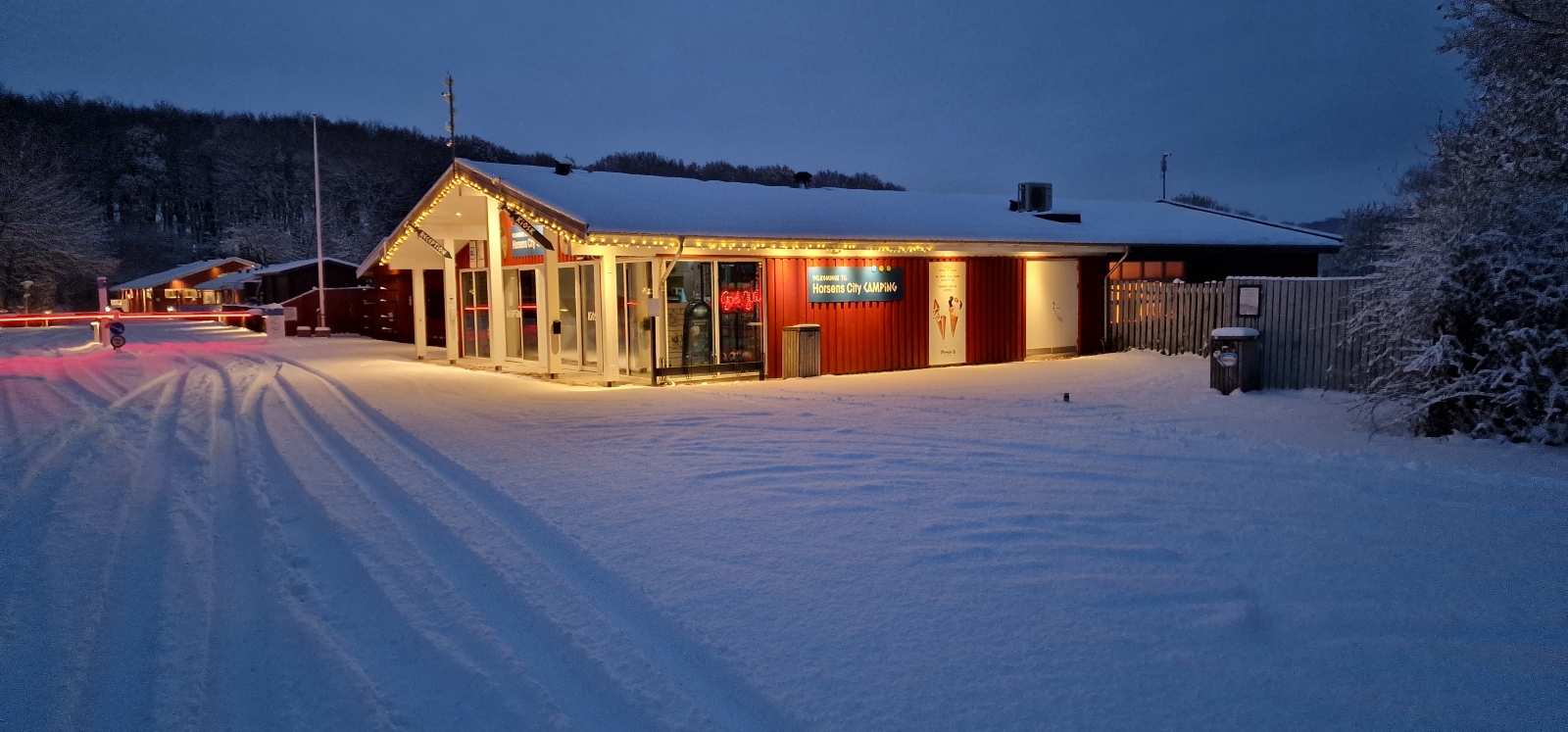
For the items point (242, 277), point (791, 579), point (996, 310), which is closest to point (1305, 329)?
point (996, 310)

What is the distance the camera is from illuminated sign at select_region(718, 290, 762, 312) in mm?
16094

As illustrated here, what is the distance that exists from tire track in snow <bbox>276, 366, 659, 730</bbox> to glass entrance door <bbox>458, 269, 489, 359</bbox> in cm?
1409

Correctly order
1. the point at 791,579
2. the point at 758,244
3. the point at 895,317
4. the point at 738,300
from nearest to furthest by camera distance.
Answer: the point at 791,579 → the point at 758,244 → the point at 738,300 → the point at 895,317

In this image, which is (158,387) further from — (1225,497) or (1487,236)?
(1487,236)

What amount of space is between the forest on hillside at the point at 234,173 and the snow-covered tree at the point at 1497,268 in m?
56.8

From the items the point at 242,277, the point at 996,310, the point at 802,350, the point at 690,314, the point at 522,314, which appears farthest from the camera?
the point at 242,277

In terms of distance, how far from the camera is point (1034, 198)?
2305 cm

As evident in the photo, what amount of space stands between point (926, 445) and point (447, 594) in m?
5.38

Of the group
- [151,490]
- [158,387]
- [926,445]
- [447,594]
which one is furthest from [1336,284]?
[158,387]

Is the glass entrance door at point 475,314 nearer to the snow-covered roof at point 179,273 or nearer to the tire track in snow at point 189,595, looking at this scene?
the tire track in snow at point 189,595

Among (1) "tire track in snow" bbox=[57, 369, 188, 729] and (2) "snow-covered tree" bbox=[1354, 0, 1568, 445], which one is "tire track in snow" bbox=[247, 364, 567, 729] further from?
(2) "snow-covered tree" bbox=[1354, 0, 1568, 445]

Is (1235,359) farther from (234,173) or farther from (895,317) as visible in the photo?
(234,173)

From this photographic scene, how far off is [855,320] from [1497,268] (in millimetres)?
10115

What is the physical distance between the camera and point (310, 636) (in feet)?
14.7
